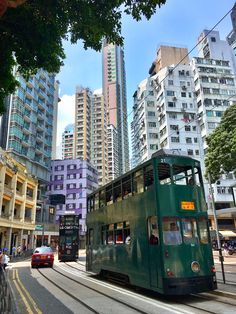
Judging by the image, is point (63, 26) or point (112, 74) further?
point (112, 74)

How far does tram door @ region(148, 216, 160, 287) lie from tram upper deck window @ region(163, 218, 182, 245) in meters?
0.30

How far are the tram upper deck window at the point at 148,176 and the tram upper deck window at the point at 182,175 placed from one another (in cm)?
80

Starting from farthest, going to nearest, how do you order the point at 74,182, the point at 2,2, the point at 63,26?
the point at 74,182 → the point at 63,26 → the point at 2,2

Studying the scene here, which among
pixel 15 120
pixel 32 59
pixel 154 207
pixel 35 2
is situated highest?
pixel 15 120

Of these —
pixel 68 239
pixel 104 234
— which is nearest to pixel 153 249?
pixel 104 234

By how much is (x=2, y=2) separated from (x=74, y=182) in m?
76.8

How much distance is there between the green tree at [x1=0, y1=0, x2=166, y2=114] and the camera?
8.12m

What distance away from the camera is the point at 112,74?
166 metres

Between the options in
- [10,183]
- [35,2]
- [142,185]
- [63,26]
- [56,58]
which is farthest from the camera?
[10,183]

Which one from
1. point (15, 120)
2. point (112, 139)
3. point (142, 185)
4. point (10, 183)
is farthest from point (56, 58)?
point (112, 139)

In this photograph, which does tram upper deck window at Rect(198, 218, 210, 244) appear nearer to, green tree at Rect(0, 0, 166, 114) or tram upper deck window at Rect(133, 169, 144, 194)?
tram upper deck window at Rect(133, 169, 144, 194)

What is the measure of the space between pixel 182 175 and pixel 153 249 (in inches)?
112

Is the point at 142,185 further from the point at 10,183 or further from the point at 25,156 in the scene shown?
the point at 25,156

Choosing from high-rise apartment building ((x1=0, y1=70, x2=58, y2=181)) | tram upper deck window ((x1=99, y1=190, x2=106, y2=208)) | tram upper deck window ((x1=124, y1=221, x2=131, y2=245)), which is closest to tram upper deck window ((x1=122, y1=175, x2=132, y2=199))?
tram upper deck window ((x1=124, y1=221, x2=131, y2=245))
